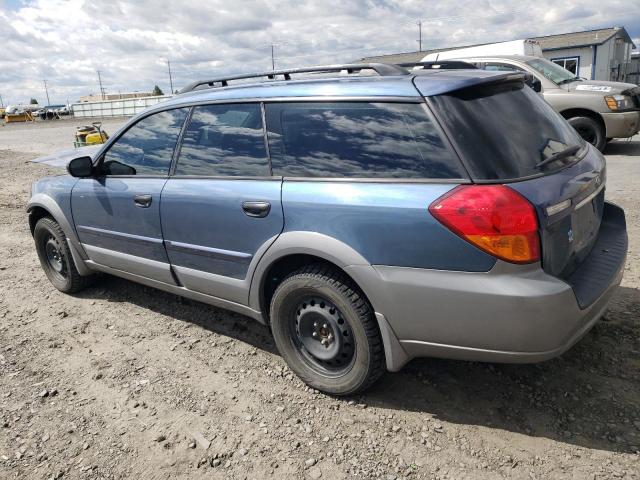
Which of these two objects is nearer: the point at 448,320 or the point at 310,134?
the point at 448,320

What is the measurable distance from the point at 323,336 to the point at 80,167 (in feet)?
7.84

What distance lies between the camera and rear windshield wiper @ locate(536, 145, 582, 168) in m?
2.55

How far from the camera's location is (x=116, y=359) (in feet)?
11.8

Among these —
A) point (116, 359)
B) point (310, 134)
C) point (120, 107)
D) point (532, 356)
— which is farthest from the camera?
point (120, 107)

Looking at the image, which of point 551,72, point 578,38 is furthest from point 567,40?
point 551,72

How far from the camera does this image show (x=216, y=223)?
320cm

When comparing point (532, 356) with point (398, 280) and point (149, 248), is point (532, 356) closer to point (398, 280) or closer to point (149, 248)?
point (398, 280)

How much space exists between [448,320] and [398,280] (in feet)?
0.97

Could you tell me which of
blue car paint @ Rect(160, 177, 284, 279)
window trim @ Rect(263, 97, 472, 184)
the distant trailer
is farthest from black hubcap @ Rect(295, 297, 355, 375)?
the distant trailer

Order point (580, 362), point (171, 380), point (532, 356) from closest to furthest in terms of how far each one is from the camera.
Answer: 1. point (532, 356)
2. point (580, 362)
3. point (171, 380)

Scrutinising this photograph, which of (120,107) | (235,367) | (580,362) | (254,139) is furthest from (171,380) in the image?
(120,107)

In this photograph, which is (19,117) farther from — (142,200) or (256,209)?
(256,209)

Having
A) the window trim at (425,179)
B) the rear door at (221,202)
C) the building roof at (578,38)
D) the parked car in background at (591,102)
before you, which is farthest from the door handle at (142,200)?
the building roof at (578,38)

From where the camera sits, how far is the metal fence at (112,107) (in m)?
42.9
